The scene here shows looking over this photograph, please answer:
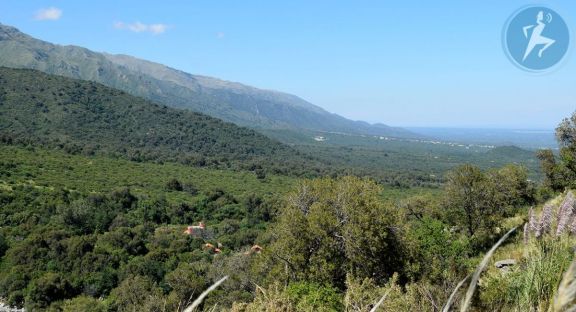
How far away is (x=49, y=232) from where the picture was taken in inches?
1448

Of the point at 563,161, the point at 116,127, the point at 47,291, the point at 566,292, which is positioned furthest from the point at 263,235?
the point at 116,127

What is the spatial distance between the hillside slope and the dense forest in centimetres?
155

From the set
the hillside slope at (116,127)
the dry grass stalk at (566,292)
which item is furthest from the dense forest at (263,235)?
the hillside slope at (116,127)

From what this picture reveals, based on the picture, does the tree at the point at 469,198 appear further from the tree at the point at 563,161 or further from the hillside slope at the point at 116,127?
the hillside slope at the point at 116,127

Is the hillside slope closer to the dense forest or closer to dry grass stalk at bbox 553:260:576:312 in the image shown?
the dense forest

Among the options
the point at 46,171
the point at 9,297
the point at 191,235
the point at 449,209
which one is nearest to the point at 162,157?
the point at 46,171

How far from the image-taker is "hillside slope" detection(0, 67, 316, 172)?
97000 millimetres

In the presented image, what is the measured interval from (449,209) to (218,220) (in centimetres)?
3499

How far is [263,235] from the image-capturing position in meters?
42.5

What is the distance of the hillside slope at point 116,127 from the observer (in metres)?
97.0

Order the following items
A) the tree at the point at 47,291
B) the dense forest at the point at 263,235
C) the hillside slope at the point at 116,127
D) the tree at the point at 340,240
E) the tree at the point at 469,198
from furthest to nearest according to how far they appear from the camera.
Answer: the hillside slope at the point at 116,127, the tree at the point at 47,291, the tree at the point at 469,198, the tree at the point at 340,240, the dense forest at the point at 263,235

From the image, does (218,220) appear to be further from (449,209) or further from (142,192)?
(449,209)

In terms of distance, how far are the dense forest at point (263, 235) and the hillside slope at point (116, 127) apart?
1546 millimetres

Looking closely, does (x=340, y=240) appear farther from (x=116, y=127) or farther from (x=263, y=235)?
(x=116, y=127)
